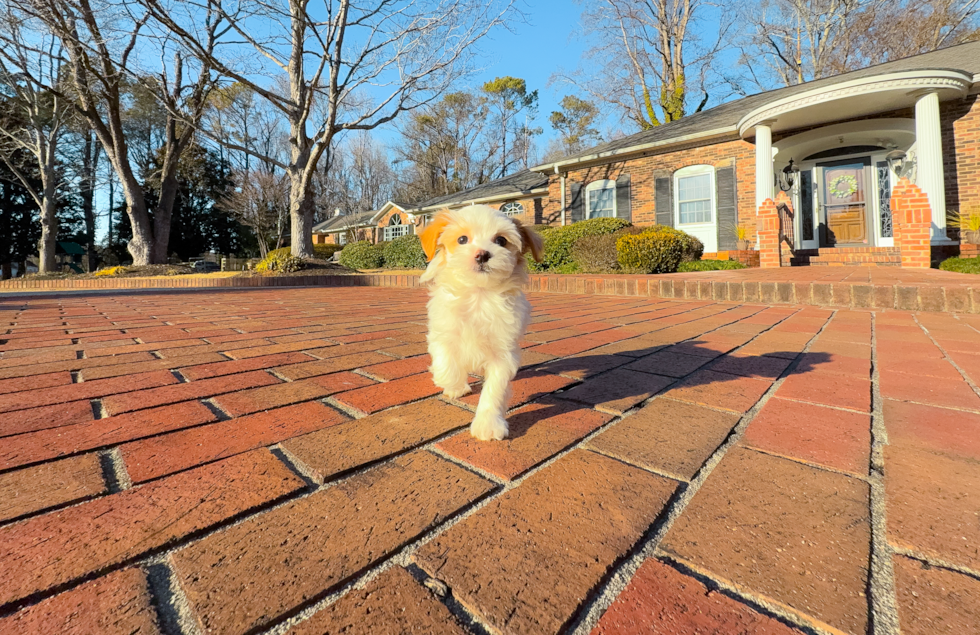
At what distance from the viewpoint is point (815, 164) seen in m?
12.3

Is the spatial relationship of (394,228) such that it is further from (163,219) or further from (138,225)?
(138,225)

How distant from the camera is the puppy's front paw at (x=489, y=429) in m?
1.44

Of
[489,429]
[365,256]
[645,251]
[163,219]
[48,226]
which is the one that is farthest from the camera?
[365,256]

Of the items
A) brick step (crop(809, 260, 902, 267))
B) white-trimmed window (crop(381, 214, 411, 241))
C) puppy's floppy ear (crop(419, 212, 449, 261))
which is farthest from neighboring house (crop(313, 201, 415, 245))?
puppy's floppy ear (crop(419, 212, 449, 261))

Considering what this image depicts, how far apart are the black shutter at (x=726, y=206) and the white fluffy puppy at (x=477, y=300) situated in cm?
1310

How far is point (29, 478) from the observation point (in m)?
1.11

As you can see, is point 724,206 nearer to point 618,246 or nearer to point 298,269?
point 618,246

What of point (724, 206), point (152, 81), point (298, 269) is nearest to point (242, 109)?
point (152, 81)

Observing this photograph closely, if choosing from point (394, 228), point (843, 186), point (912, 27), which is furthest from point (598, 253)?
point (394, 228)

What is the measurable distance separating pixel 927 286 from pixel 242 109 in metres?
42.2

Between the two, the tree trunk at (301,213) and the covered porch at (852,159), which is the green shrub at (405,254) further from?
the covered porch at (852,159)

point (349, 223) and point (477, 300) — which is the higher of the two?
point (349, 223)

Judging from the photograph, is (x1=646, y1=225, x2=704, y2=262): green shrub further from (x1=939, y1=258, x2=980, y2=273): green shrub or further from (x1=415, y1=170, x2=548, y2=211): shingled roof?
(x1=415, y1=170, x2=548, y2=211): shingled roof

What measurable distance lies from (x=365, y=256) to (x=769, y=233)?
16.9m
